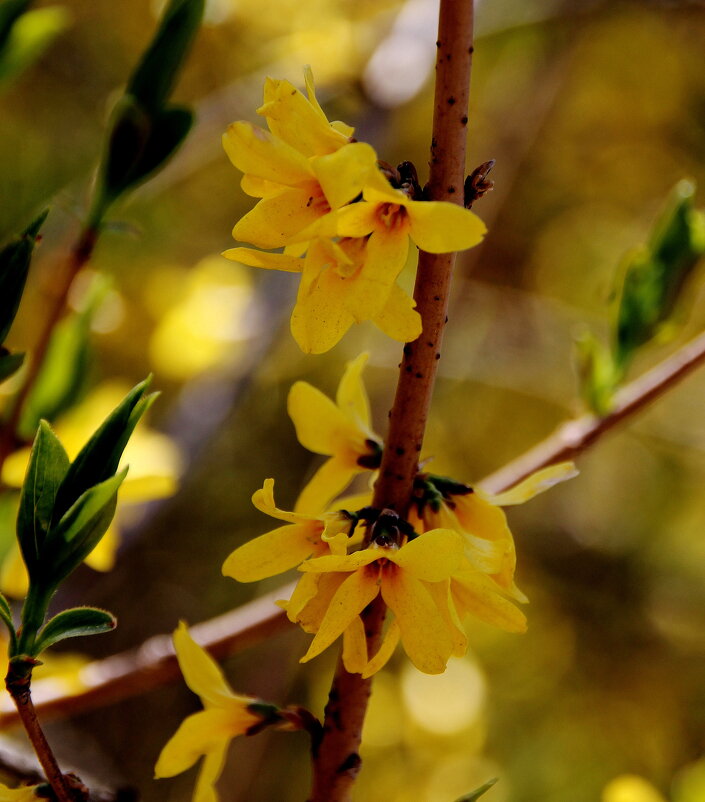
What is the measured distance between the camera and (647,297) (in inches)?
33.8

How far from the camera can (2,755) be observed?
586 millimetres

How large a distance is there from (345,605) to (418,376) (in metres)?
0.14

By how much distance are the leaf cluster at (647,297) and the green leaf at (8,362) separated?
0.55 metres

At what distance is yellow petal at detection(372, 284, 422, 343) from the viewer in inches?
17.4

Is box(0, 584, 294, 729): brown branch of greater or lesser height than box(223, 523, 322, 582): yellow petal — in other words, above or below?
below

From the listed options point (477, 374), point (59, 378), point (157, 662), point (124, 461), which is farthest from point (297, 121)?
point (477, 374)

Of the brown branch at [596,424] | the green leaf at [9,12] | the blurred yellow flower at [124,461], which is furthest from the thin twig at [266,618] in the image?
the green leaf at [9,12]

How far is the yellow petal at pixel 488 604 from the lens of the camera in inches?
18.7

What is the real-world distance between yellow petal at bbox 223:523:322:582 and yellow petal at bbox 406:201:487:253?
7.7 inches

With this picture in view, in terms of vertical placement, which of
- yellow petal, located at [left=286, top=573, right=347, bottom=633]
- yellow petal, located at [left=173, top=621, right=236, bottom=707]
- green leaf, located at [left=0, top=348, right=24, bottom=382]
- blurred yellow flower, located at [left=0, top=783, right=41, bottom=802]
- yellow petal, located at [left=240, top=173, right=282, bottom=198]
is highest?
yellow petal, located at [left=240, top=173, right=282, bottom=198]

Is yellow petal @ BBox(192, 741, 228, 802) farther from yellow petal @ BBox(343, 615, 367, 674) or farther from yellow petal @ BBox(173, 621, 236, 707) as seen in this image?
yellow petal @ BBox(343, 615, 367, 674)

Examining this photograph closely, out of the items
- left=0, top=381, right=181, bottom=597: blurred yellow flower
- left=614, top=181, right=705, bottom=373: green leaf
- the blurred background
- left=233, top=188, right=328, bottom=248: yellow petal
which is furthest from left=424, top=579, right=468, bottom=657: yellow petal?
the blurred background

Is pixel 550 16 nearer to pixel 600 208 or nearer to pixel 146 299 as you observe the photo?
pixel 600 208

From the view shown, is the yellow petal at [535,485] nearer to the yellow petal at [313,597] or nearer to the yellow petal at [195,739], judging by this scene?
the yellow petal at [313,597]
